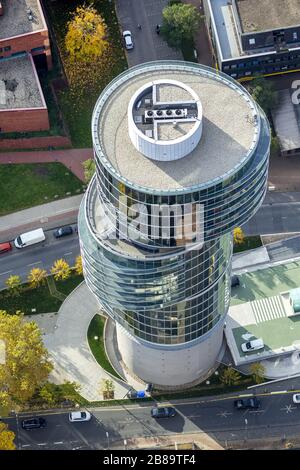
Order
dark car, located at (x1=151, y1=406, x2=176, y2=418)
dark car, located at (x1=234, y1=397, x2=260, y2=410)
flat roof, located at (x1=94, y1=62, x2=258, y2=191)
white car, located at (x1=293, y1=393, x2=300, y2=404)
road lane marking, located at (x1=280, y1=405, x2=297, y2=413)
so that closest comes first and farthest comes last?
flat roof, located at (x1=94, y1=62, x2=258, y2=191), dark car, located at (x1=151, y1=406, x2=176, y2=418), dark car, located at (x1=234, y1=397, x2=260, y2=410), white car, located at (x1=293, y1=393, x2=300, y2=404), road lane marking, located at (x1=280, y1=405, x2=297, y2=413)

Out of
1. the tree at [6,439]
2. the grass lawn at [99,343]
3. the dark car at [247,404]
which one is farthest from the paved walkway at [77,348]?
the dark car at [247,404]

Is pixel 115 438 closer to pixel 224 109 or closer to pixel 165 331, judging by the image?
pixel 165 331

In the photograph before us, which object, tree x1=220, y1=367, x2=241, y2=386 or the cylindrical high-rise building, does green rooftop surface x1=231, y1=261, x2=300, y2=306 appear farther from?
the cylindrical high-rise building

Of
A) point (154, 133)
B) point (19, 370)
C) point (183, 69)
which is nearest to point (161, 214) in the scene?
point (154, 133)

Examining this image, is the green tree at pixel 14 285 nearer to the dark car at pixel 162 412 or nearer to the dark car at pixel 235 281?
the dark car at pixel 162 412

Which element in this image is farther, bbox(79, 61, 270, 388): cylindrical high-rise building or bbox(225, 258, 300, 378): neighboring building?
bbox(225, 258, 300, 378): neighboring building

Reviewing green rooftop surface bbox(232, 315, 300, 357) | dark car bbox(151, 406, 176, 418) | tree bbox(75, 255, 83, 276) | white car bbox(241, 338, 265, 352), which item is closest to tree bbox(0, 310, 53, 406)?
tree bbox(75, 255, 83, 276)

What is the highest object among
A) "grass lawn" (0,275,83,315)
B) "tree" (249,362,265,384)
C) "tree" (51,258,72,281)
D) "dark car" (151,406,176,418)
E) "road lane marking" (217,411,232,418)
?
"tree" (51,258,72,281)

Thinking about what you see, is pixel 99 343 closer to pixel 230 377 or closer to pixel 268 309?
pixel 230 377
